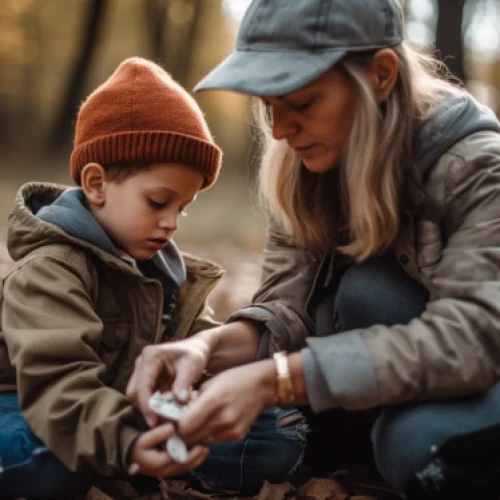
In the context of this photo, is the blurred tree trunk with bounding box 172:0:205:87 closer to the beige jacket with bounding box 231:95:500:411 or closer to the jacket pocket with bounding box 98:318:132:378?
the jacket pocket with bounding box 98:318:132:378

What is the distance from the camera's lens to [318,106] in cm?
216

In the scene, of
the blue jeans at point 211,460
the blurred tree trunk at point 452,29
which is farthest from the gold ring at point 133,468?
the blurred tree trunk at point 452,29

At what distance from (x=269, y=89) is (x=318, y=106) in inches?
9.2

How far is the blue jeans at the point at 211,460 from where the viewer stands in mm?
2172

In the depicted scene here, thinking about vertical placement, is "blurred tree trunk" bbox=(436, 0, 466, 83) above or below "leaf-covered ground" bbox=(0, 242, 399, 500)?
above

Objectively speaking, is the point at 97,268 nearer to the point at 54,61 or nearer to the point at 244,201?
the point at 244,201

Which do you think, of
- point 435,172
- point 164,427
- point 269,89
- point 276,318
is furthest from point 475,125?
point 164,427

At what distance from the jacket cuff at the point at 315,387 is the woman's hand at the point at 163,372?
0.31 metres

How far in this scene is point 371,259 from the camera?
2.44m

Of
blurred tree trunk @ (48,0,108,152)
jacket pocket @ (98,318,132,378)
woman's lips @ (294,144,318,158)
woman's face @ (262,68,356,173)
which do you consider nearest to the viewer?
woman's face @ (262,68,356,173)

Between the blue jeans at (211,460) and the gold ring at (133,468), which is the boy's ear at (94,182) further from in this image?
the gold ring at (133,468)

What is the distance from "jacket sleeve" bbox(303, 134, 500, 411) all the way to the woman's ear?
460 millimetres

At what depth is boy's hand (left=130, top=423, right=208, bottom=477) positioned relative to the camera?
194 cm

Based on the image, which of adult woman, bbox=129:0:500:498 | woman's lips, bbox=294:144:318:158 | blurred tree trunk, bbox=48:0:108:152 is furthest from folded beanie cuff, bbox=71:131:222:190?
blurred tree trunk, bbox=48:0:108:152
